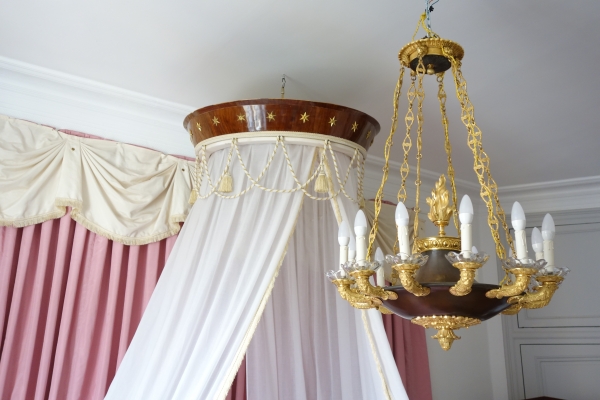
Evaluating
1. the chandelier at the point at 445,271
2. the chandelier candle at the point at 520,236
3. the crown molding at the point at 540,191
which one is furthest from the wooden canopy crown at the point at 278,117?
the crown molding at the point at 540,191

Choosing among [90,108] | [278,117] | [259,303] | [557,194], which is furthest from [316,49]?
[557,194]

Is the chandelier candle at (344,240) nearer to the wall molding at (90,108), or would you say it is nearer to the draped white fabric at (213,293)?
the draped white fabric at (213,293)

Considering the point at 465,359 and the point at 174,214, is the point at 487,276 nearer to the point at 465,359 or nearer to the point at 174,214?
the point at 465,359

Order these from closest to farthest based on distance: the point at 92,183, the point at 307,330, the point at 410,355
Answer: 1. the point at 307,330
2. the point at 92,183
3. the point at 410,355

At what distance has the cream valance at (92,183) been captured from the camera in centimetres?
227

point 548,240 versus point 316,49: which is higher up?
point 316,49

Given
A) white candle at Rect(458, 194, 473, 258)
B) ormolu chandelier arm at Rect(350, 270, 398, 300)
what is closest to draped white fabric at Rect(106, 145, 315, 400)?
ormolu chandelier arm at Rect(350, 270, 398, 300)

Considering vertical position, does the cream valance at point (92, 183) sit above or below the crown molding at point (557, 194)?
below

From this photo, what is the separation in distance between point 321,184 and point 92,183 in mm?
1158

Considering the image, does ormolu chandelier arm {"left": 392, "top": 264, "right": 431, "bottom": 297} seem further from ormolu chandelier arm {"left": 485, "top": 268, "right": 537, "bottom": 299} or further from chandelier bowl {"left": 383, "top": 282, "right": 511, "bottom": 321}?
ormolu chandelier arm {"left": 485, "top": 268, "right": 537, "bottom": 299}

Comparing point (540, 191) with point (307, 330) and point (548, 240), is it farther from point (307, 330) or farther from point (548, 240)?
point (548, 240)

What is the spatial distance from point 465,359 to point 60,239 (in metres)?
3.22

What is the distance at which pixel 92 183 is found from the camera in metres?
2.44

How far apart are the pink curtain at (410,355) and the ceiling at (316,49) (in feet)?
4.56
